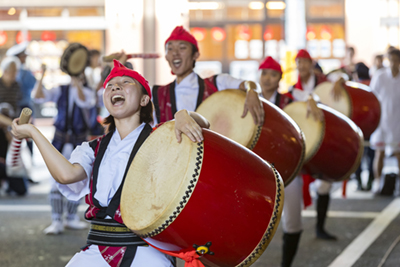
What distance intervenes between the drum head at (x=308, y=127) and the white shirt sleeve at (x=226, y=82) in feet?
1.55

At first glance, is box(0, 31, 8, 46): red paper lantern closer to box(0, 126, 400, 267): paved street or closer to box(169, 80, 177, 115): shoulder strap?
box(0, 126, 400, 267): paved street

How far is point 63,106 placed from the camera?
4.57 meters

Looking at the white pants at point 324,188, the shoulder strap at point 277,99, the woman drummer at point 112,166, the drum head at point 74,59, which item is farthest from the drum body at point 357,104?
the woman drummer at point 112,166

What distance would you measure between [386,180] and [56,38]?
29.7ft

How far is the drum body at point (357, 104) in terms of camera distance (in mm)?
3875

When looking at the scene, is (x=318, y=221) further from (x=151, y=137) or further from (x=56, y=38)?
(x=56, y=38)

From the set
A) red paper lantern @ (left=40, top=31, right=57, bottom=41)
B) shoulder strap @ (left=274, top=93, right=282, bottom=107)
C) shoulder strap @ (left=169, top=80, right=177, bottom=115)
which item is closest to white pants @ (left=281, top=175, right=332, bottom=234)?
shoulder strap @ (left=274, top=93, right=282, bottom=107)

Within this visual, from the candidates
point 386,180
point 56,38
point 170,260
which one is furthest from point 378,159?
point 56,38

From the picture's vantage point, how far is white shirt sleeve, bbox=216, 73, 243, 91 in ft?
9.02

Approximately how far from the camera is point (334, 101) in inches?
154

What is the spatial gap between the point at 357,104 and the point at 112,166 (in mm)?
2420

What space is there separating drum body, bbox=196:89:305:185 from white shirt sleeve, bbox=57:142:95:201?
64 cm

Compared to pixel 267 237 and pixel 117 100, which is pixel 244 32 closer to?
pixel 117 100

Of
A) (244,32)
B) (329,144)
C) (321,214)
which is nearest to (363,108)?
(321,214)
